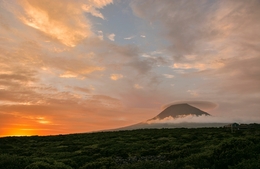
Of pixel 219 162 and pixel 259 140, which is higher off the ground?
pixel 259 140

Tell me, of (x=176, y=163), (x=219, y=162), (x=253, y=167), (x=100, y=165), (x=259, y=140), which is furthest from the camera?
(x=100, y=165)

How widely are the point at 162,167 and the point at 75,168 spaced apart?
27.1 feet

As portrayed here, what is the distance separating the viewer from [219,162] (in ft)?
45.9

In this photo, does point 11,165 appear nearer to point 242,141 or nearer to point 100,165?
point 100,165

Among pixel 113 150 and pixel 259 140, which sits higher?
pixel 259 140

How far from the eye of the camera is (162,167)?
585 inches

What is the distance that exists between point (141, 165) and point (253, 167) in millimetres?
7095

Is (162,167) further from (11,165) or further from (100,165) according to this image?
(11,165)

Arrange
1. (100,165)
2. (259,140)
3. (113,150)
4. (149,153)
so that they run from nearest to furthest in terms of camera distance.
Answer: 1. (259,140)
2. (100,165)
3. (149,153)
4. (113,150)

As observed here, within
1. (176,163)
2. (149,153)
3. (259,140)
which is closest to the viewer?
(176,163)

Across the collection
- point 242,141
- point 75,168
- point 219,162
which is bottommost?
point 75,168

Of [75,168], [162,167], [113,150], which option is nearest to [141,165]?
[162,167]

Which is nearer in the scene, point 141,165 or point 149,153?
point 141,165

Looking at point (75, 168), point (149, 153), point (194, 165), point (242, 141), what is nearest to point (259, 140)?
point (242, 141)
